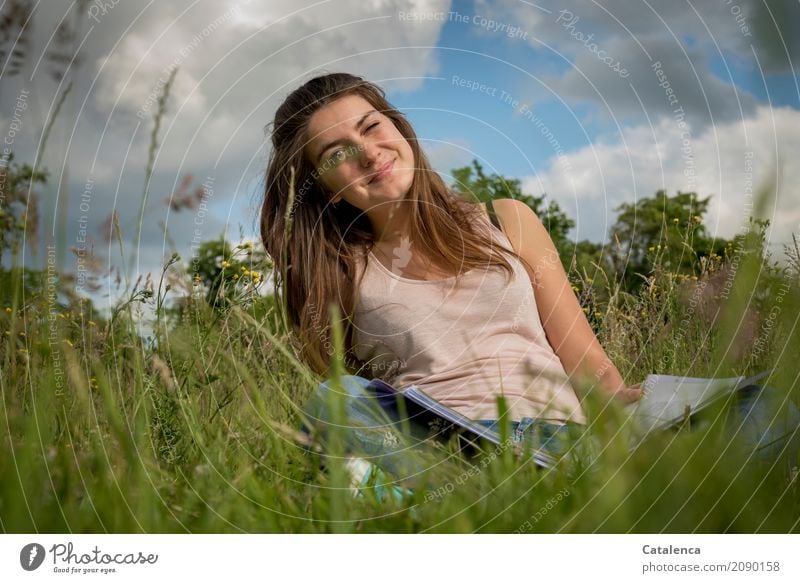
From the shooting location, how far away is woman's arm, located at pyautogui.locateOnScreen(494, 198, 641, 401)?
174cm

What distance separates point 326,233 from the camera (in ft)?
6.30

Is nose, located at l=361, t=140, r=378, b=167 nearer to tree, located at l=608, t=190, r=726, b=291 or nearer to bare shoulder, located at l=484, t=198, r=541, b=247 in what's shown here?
bare shoulder, located at l=484, t=198, r=541, b=247

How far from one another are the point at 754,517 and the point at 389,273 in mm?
1212

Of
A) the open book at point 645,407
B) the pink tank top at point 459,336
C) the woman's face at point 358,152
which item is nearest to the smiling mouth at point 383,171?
the woman's face at point 358,152


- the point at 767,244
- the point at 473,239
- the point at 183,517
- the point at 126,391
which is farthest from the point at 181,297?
the point at 767,244

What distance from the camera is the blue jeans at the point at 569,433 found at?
865 mm

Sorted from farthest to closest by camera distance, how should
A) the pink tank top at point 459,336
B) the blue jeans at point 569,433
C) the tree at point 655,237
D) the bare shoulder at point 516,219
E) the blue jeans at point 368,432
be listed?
the bare shoulder at point 516,219 → the pink tank top at point 459,336 → the tree at point 655,237 → the blue jeans at point 368,432 → the blue jeans at point 569,433

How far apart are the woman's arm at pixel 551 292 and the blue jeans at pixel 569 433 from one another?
400 mm

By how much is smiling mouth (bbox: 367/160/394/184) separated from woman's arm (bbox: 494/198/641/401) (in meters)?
0.29

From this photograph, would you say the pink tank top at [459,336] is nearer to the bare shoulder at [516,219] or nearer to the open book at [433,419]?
the bare shoulder at [516,219]

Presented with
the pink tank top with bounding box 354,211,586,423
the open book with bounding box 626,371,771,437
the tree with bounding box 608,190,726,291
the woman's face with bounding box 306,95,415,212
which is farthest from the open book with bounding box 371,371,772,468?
the woman's face with bounding box 306,95,415,212

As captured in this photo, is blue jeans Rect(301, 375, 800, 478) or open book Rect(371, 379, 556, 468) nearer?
blue jeans Rect(301, 375, 800, 478)
